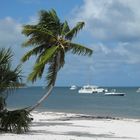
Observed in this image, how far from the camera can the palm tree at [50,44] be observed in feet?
89.7

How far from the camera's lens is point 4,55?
69.4 ft

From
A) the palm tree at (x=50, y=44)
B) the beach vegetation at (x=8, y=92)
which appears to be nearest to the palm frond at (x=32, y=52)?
the palm tree at (x=50, y=44)

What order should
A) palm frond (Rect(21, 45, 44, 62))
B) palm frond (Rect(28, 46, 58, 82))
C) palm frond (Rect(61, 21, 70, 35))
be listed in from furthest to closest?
1. palm frond (Rect(21, 45, 44, 62))
2. palm frond (Rect(61, 21, 70, 35))
3. palm frond (Rect(28, 46, 58, 82))

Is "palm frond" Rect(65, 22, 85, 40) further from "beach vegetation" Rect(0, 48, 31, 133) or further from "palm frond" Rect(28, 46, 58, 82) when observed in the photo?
"beach vegetation" Rect(0, 48, 31, 133)

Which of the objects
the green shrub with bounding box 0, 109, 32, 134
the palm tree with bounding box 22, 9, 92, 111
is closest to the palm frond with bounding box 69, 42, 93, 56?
the palm tree with bounding box 22, 9, 92, 111

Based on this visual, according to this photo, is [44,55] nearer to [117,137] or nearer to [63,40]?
[63,40]

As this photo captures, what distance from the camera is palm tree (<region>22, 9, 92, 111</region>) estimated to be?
1077 inches

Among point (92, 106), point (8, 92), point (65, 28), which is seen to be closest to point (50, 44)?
point (65, 28)

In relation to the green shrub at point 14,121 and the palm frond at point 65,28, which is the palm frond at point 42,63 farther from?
the green shrub at point 14,121

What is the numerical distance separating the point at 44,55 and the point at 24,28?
2.02 meters

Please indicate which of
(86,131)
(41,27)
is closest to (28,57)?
(41,27)

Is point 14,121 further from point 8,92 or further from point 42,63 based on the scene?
point 42,63

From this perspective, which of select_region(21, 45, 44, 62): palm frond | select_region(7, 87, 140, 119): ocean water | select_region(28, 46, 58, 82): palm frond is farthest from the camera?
select_region(7, 87, 140, 119): ocean water

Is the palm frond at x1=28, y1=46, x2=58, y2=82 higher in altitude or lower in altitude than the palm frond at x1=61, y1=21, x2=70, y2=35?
lower
